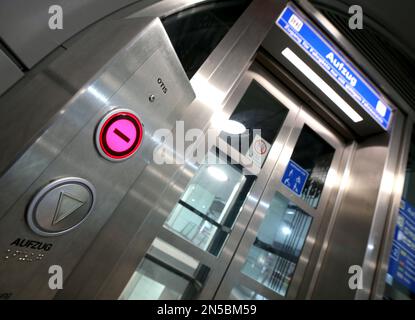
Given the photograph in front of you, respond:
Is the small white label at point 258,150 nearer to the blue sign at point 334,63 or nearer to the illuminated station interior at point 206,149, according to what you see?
the illuminated station interior at point 206,149

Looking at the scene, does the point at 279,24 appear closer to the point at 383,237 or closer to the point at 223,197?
the point at 223,197

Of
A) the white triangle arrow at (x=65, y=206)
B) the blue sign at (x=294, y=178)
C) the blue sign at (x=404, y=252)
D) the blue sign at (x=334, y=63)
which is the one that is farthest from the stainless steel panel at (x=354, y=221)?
the white triangle arrow at (x=65, y=206)

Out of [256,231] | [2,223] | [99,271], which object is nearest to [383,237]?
[256,231]

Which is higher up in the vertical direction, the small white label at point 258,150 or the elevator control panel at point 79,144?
the small white label at point 258,150

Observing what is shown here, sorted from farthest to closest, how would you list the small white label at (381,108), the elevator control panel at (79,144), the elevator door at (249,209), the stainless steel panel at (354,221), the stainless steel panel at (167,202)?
the small white label at (381,108) < the stainless steel panel at (354,221) < the elevator door at (249,209) < the stainless steel panel at (167,202) < the elevator control panel at (79,144)

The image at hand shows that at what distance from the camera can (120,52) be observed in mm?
762

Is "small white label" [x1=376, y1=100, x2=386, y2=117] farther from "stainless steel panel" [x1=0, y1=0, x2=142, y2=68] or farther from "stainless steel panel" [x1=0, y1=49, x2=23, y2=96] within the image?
"stainless steel panel" [x1=0, y1=49, x2=23, y2=96]

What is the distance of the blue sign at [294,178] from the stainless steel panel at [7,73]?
1.83 meters

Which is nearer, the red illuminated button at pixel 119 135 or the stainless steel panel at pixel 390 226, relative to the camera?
the red illuminated button at pixel 119 135

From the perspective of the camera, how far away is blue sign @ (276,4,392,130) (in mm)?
1995

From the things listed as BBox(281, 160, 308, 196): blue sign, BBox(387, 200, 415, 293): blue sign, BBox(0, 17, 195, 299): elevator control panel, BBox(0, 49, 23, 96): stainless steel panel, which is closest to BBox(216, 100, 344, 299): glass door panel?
BBox(281, 160, 308, 196): blue sign

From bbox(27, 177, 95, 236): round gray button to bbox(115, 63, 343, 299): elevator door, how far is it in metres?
0.68

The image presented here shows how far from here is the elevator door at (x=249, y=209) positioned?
1.52 metres

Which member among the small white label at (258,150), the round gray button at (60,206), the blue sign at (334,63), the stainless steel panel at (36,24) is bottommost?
the round gray button at (60,206)
